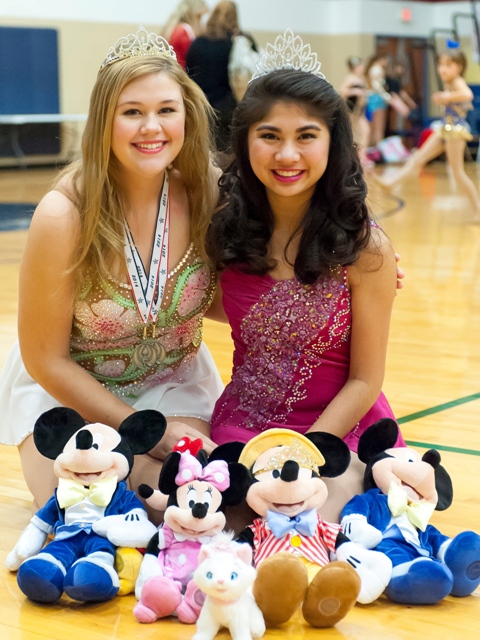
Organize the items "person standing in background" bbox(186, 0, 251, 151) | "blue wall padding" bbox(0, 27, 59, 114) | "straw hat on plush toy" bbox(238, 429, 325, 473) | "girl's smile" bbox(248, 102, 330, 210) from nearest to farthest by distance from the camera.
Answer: "straw hat on plush toy" bbox(238, 429, 325, 473) → "girl's smile" bbox(248, 102, 330, 210) → "person standing in background" bbox(186, 0, 251, 151) → "blue wall padding" bbox(0, 27, 59, 114)

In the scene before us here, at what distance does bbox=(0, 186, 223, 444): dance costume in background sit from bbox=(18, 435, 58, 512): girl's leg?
0.07 metres

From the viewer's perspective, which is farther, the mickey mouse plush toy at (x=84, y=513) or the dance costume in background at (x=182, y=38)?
the dance costume in background at (x=182, y=38)

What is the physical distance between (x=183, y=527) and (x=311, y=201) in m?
0.85

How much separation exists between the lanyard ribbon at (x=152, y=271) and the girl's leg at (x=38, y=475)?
1.32 feet

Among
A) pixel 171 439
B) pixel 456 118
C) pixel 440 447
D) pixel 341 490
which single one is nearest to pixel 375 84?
pixel 456 118

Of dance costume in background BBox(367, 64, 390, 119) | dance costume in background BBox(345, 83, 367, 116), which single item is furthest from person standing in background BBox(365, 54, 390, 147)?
dance costume in background BBox(345, 83, 367, 116)

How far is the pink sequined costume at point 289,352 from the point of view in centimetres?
243

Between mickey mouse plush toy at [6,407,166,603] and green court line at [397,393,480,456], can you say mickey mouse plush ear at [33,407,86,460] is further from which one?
green court line at [397,393,480,456]

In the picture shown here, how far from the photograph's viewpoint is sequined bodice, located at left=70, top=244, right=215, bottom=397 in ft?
8.21

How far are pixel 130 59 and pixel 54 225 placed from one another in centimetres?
42

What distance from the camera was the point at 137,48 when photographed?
97.7 inches

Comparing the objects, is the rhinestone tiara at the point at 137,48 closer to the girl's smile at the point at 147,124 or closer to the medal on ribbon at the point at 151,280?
the girl's smile at the point at 147,124

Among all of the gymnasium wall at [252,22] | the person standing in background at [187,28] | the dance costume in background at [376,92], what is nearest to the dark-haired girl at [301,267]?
the person standing in background at [187,28]

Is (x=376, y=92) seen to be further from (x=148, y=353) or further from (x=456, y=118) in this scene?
(x=148, y=353)
